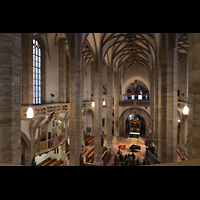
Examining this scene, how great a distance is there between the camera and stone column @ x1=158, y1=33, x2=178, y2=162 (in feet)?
23.0

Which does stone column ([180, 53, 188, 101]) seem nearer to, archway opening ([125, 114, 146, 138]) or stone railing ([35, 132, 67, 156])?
archway opening ([125, 114, 146, 138])

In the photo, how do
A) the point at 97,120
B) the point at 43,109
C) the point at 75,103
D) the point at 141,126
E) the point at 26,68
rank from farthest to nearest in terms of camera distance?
the point at 141,126, the point at 97,120, the point at 43,109, the point at 26,68, the point at 75,103

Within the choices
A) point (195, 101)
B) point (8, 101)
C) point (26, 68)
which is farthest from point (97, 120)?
point (195, 101)

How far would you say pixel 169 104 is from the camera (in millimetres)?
7121

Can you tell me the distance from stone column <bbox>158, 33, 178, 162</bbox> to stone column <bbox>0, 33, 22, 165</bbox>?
6.64 m

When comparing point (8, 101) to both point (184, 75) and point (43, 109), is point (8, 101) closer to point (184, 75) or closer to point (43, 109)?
point (43, 109)

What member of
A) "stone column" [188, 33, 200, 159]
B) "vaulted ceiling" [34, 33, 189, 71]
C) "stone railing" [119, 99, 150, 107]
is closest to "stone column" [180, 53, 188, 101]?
"vaulted ceiling" [34, 33, 189, 71]

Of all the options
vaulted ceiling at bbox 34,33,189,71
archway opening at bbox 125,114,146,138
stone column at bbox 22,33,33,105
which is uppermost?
vaulted ceiling at bbox 34,33,189,71

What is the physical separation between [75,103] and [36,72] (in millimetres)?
6408

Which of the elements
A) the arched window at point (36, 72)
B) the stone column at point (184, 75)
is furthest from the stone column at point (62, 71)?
the stone column at point (184, 75)

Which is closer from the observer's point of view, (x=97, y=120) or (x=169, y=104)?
(x=169, y=104)

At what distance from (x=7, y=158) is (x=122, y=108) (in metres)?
23.1
